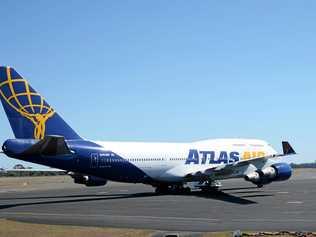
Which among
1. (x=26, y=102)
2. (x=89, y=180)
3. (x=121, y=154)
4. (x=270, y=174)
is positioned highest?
(x=26, y=102)

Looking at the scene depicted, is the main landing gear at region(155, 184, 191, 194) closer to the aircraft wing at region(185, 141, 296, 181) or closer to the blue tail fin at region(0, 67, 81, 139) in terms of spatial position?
the aircraft wing at region(185, 141, 296, 181)

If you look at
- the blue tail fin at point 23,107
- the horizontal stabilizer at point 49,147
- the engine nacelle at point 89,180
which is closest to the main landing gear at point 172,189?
the engine nacelle at point 89,180

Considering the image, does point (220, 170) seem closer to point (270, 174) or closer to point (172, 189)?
point (270, 174)

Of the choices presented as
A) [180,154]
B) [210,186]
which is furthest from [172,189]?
[210,186]

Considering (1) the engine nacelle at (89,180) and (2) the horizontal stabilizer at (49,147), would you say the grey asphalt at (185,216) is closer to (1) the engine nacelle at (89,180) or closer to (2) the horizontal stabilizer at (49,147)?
(2) the horizontal stabilizer at (49,147)

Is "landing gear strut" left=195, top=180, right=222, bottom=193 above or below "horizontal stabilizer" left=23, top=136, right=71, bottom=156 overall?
below

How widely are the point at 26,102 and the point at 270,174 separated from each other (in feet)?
73.7

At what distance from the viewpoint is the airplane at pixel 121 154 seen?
35719 mm

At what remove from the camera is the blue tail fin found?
3575 centimetres

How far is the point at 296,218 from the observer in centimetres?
2486

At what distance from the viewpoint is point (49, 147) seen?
34156mm

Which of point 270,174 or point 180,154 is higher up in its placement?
point 180,154

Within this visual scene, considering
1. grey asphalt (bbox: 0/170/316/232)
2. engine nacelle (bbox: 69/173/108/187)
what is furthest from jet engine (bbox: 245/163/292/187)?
engine nacelle (bbox: 69/173/108/187)

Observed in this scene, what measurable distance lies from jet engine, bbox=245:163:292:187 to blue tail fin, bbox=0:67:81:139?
18.5 meters
